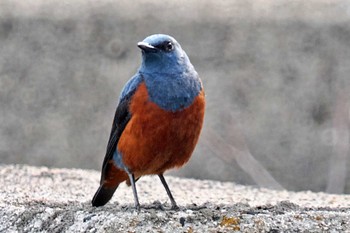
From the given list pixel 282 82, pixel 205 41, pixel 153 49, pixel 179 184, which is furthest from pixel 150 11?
pixel 153 49

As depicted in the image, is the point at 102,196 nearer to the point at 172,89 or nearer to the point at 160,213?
the point at 172,89

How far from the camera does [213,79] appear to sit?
868 cm

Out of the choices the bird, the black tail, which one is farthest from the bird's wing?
the black tail

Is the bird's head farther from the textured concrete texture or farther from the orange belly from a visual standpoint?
the textured concrete texture

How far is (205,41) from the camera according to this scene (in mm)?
8805

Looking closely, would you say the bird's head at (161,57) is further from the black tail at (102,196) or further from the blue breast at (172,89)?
the black tail at (102,196)

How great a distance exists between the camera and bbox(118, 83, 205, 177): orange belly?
5230 millimetres

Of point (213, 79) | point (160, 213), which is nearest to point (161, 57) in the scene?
point (160, 213)

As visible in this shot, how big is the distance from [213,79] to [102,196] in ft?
10.6

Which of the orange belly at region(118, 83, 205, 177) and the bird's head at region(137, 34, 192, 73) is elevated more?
the bird's head at region(137, 34, 192, 73)

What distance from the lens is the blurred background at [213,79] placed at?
854cm

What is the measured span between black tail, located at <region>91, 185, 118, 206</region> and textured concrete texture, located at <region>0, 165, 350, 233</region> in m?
0.04

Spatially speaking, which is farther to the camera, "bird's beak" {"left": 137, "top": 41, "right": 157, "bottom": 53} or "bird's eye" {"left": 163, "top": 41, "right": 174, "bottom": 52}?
"bird's eye" {"left": 163, "top": 41, "right": 174, "bottom": 52}

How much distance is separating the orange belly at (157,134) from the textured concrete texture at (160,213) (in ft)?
0.70
